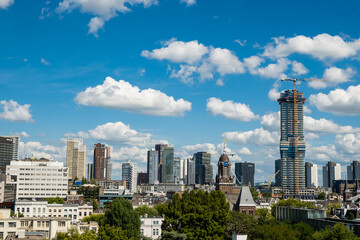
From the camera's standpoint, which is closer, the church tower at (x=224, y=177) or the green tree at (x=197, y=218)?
the green tree at (x=197, y=218)

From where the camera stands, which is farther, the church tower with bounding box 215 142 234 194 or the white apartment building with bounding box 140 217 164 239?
the church tower with bounding box 215 142 234 194

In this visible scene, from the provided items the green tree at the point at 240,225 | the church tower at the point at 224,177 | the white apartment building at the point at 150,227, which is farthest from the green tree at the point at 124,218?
the church tower at the point at 224,177

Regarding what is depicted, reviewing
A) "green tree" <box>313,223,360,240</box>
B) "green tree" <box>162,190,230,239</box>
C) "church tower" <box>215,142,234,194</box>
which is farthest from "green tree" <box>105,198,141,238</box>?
"church tower" <box>215,142,234,194</box>

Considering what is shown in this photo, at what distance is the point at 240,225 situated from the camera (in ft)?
342

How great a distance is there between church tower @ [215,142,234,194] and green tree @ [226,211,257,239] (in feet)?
276

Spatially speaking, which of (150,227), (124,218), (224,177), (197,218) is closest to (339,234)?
(197,218)

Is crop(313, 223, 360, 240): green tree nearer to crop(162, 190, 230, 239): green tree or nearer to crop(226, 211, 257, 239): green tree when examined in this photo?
crop(226, 211, 257, 239): green tree

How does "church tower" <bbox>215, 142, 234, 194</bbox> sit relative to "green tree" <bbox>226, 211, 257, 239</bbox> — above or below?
above

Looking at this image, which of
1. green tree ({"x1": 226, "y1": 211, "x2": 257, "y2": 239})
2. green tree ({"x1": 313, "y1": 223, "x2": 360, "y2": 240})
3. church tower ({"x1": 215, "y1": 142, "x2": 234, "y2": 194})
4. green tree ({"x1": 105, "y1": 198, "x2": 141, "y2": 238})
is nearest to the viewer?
green tree ({"x1": 313, "y1": 223, "x2": 360, "y2": 240})

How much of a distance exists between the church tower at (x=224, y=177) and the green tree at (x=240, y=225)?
84.2 metres

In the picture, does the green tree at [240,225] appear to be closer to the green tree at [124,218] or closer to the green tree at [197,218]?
the green tree at [197,218]

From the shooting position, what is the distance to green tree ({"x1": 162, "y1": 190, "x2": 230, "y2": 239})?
327 feet

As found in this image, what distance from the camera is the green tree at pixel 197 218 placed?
327ft

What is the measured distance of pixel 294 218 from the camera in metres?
112
